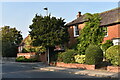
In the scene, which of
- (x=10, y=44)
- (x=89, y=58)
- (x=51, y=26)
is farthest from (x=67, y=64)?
(x=10, y=44)

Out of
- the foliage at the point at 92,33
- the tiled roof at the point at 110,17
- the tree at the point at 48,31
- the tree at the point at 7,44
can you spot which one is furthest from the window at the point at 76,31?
the tree at the point at 7,44

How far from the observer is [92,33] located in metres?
21.5

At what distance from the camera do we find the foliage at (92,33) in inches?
846

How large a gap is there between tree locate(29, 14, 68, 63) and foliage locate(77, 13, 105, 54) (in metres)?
2.41

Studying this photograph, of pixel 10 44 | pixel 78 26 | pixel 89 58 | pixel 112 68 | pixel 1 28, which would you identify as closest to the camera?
pixel 112 68

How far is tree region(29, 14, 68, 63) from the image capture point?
73.3 ft

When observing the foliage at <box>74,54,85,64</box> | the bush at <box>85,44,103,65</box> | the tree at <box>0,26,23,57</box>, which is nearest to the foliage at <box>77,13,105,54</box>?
the foliage at <box>74,54,85,64</box>

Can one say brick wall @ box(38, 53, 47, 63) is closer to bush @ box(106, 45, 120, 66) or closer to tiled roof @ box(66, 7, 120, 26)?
tiled roof @ box(66, 7, 120, 26)

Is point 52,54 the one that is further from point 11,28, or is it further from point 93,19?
point 11,28

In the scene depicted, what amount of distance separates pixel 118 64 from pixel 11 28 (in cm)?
3922

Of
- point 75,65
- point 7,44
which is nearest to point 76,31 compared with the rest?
point 75,65

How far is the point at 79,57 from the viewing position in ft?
65.0

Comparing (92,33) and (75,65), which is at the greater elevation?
(92,33)

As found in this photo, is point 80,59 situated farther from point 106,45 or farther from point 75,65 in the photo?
point 106,45
